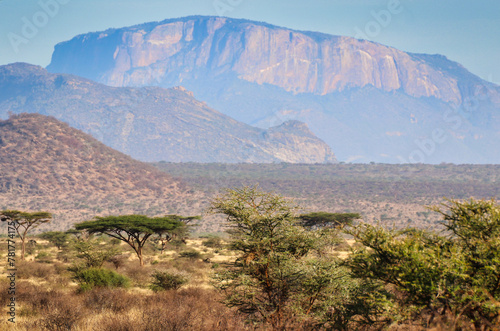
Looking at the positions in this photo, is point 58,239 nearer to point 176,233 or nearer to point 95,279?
point 176,233

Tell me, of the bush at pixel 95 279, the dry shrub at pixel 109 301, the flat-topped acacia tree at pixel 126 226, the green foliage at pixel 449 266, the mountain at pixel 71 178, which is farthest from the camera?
the mountain at pixel 71 178

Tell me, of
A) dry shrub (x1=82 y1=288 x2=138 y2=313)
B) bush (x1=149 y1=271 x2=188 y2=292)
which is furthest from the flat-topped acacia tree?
dry shrub (x1=82 y1=288 x2=138 y2=313)

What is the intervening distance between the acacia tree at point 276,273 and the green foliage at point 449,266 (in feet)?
6.57

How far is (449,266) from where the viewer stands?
7.83 meters

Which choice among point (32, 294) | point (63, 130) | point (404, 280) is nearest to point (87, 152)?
point (63, 130)

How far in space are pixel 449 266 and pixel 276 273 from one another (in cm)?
474

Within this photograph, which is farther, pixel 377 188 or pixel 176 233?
pixel 377 188

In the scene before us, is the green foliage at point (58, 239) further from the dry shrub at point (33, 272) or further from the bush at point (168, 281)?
the bush at point (168, 281)

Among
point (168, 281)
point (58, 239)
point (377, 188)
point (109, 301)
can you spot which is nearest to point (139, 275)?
point (168, 281)

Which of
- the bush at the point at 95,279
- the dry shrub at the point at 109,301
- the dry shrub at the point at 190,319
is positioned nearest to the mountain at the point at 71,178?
the bush at the point at 95,279

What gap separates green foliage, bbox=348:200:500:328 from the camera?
7.84 meters

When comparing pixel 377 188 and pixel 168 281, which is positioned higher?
pixel 377 188

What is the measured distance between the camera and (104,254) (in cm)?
2711

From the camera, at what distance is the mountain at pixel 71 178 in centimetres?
11525
